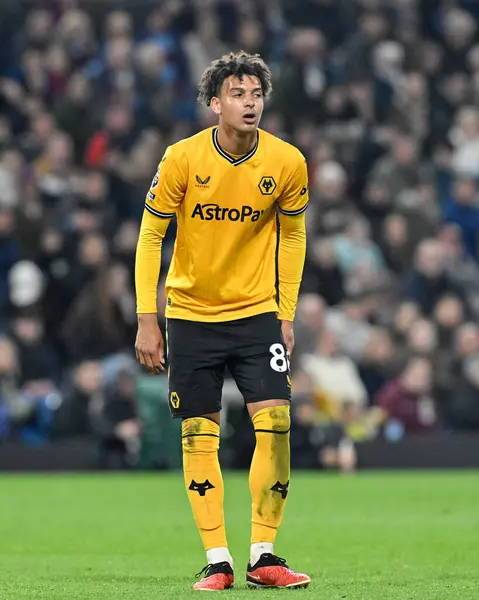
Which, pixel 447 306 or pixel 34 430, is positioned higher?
pixel 447 306

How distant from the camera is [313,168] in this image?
18641 millimetres

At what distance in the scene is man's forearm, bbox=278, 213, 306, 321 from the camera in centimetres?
731

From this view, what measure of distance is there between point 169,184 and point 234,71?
23.2 inches

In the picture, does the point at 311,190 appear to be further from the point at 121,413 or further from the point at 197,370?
the point at 197,370

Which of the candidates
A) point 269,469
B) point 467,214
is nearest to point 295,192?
point 269,469

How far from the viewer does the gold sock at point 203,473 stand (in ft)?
23.0

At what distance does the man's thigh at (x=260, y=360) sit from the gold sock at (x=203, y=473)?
0.25 metres

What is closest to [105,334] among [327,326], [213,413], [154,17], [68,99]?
[327,326]

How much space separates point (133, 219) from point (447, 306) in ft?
12.2

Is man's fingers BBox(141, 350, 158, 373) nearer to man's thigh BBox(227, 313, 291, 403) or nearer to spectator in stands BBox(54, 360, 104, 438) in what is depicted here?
man's thigh BBox(227, 313, 291, 403)

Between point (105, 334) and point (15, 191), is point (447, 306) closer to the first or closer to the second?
point (105, 334)

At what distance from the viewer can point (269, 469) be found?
701 cm

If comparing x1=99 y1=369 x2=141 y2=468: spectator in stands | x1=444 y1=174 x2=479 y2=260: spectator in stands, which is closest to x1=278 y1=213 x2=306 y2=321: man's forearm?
x1=99 y1=369 x2=141 y2=468: spectator in stands

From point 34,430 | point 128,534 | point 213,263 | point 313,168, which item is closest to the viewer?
point 213,263
